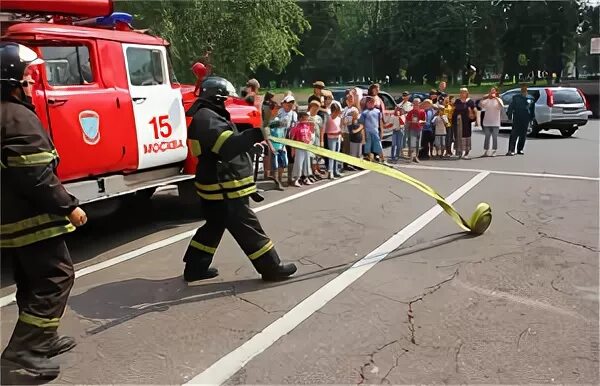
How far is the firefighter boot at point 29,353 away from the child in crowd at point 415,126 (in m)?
10.4

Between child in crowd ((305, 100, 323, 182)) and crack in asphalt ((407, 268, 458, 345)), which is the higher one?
child in crowd ((305, 100, 323, 182))

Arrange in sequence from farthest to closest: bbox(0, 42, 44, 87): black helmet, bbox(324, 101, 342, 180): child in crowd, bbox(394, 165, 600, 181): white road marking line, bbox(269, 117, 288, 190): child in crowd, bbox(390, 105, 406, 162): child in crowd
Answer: bbox(390, 105, 406, 162): child in crowd
bbox(324, 101, 342, 180): child in crowd
bbox(394, 165, 600, 181): white road marking line
bbox(269, 117, 288, 190): child in crowd
bbox(0, 42, 44, 87): black helmet

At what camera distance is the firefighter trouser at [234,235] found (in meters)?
5.01

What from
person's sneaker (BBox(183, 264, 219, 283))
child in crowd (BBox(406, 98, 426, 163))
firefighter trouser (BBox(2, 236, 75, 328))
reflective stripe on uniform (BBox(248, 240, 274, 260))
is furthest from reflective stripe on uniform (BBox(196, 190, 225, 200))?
child in crowd (BBox(406, 98, 426, 163))

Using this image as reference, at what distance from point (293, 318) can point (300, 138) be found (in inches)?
227

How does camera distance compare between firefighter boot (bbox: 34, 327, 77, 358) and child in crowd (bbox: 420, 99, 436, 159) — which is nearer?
firefighter boot (bbox: 34, 327, 77, 358)

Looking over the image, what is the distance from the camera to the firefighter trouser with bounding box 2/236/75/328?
3.58 metres

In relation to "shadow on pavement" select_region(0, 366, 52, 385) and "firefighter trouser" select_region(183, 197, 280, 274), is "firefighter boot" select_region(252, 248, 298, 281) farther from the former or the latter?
"shadow on pavement" select_region(0, 366, 52, 385)

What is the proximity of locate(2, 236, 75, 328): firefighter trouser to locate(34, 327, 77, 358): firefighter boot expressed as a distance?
7 cm

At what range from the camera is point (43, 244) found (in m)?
3.59

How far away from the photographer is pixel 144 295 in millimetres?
5004

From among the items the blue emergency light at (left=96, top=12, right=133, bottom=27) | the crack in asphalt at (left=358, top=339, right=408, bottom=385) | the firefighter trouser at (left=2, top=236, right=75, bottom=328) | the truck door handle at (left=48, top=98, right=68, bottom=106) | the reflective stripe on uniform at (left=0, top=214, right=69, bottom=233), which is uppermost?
the blue emergency light at (left=96, top=12, right=133, bottom=27)

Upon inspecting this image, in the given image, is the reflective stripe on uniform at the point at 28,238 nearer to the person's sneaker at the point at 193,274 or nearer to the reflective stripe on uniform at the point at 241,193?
the reflective stripe on uniform at the point at 241,193

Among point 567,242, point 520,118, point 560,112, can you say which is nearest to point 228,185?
point 567,242
